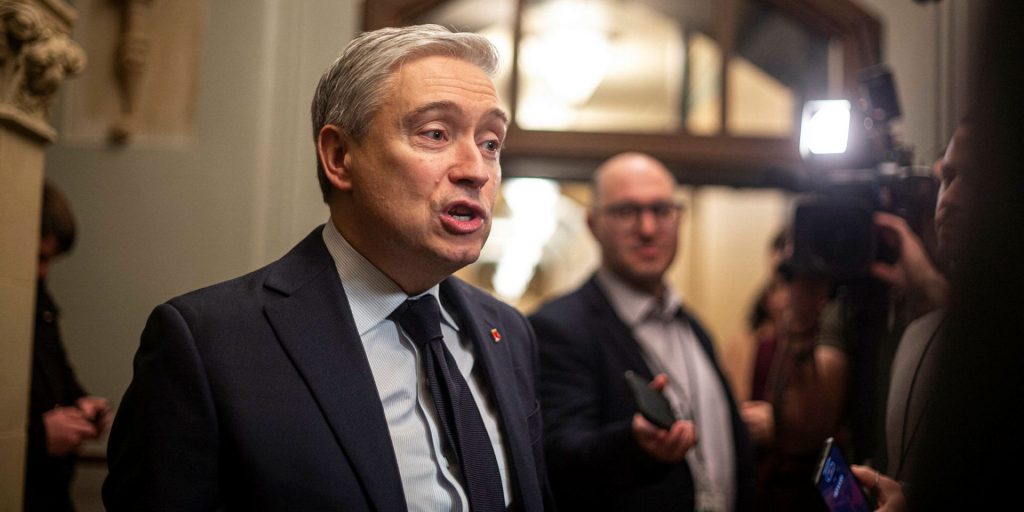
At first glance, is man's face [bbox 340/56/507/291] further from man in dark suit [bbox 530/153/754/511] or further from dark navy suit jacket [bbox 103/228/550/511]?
man in dark suit [bbox 530/153/754/511]

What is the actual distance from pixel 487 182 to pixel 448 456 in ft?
1.38

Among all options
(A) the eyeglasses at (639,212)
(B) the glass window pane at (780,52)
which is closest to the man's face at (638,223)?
(A) the eyeglasses at (639,212)

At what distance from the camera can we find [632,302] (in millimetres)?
2510

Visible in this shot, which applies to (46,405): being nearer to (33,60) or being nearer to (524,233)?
(33,60)

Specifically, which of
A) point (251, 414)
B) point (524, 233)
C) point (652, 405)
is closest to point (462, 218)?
point (251, 414)

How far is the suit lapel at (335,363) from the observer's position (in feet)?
4.03

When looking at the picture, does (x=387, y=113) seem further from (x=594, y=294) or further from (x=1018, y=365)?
(x=594, y=294)

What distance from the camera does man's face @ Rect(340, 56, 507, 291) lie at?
52.4 inches

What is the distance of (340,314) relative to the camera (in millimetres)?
1335

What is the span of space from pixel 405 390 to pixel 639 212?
1.33 metres

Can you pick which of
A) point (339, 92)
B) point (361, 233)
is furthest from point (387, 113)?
point (361, 233)

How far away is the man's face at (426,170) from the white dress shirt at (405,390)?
0.06 m

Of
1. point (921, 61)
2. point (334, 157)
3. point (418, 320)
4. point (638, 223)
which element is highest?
point (921, 61)

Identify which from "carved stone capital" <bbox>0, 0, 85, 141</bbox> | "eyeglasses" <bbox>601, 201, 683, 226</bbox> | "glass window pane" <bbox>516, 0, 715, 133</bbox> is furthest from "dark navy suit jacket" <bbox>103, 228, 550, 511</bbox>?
"glass window pane" <bbox>516, 0, 715, 133</bbox>
